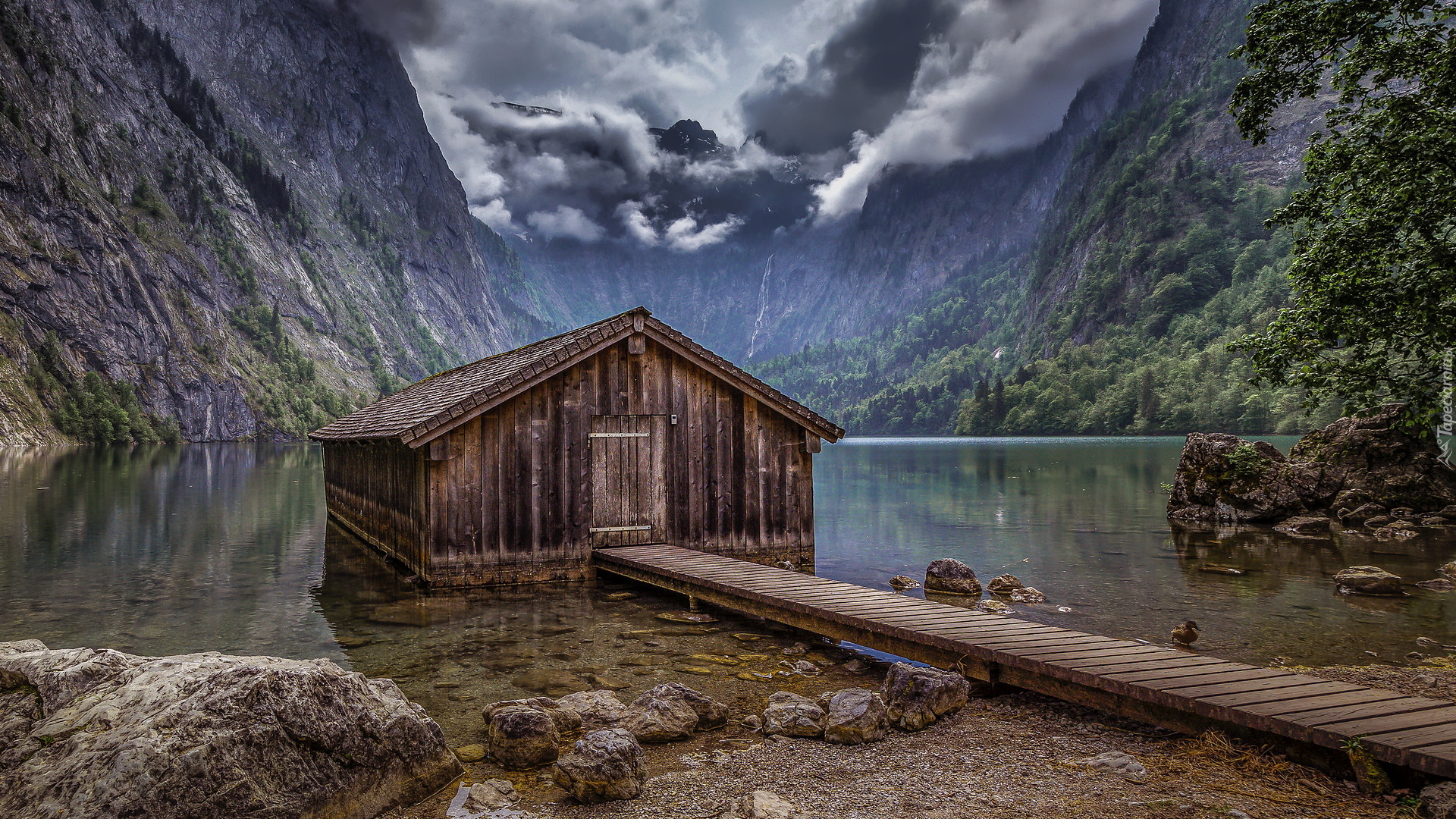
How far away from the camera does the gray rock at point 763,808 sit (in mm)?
5578

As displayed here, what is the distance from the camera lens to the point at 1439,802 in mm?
5102

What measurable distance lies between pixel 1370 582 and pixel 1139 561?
5167mm

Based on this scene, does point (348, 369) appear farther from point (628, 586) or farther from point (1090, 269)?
point (628, 586)

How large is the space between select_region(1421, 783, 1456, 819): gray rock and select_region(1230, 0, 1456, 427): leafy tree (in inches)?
263

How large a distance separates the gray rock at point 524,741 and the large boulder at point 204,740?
361mm

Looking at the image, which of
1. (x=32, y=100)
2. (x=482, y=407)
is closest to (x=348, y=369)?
(x=32, y=100)

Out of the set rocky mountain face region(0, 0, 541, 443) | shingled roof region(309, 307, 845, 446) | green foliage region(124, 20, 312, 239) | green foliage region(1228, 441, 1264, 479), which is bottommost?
green foliage region(1228, 441, 1264, 479)

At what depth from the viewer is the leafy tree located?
391 inches

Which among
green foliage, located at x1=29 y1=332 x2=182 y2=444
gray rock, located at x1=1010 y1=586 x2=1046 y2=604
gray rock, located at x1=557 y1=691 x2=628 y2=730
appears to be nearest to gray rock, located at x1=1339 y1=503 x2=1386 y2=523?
gray rock, located at x1=1010 y1=586 x2=1046 y2=604

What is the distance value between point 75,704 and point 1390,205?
14.1 m

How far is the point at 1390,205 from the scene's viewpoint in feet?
33.6

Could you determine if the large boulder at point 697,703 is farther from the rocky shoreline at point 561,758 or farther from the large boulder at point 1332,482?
the large boulder at point 1332,482

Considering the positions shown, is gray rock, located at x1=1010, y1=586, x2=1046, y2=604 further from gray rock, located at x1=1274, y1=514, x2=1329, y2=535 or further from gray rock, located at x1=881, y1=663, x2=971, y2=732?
gray rock, located at x1=1274, y1=514, x2=1329, y2=535

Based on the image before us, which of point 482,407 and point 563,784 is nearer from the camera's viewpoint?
point 563,784
